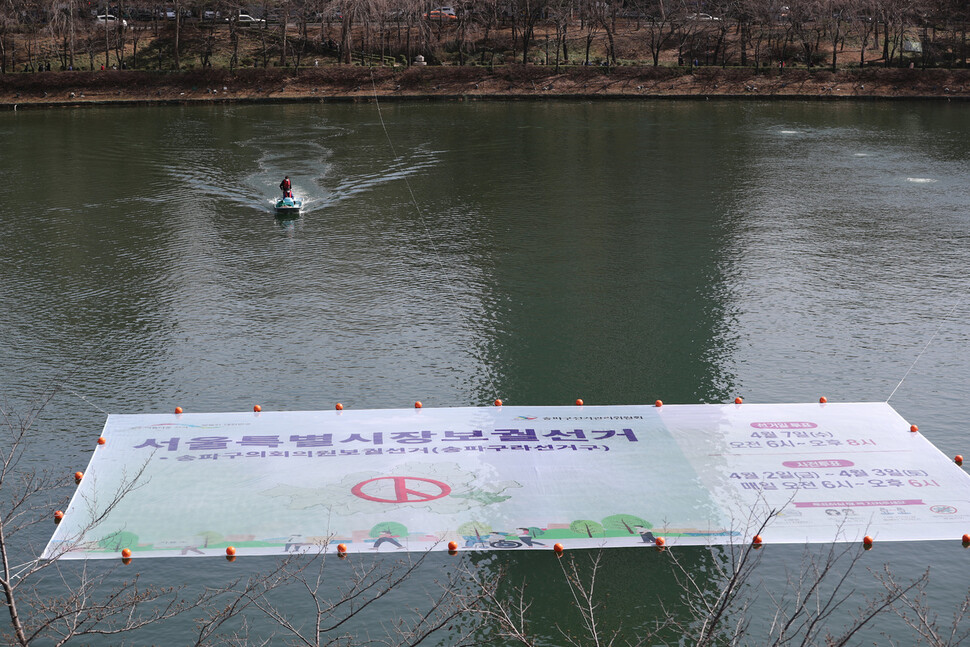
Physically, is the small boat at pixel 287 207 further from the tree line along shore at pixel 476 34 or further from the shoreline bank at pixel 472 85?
the tree line along shore at pixel 476 34

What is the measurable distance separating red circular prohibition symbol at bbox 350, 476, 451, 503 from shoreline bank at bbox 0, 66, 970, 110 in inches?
2617

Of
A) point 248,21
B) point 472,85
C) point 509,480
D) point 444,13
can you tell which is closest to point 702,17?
point 444,13

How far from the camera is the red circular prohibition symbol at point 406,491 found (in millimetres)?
19703

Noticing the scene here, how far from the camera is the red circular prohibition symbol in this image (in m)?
19.7

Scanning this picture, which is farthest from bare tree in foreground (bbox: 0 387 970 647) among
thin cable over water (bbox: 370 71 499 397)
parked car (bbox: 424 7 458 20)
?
parked car (bbox: 424 7 458 20)

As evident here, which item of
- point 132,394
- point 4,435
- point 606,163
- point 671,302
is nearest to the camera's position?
point 4,435

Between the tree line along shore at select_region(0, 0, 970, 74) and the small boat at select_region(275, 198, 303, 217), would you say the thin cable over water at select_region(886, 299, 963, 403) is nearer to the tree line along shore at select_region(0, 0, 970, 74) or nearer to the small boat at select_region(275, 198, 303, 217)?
the small boat at select_region(275, 198, 303, 217)

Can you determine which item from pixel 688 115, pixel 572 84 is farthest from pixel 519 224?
pixel 572 84

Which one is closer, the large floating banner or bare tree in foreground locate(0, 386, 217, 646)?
bare tree in foreground locate(0, 386, 217, 646)

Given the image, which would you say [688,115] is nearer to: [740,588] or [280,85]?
[280,85]

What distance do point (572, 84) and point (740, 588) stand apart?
73.3 metres

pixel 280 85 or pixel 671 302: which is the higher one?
pixel 280 85

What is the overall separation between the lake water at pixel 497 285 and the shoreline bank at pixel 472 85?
21845 millimetres

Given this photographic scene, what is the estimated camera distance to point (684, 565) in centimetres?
1808
